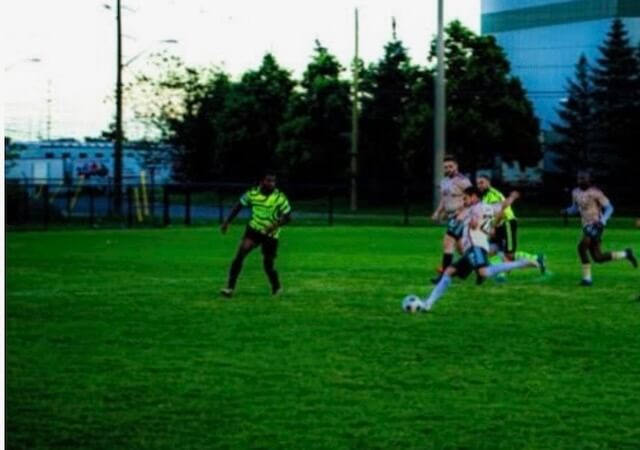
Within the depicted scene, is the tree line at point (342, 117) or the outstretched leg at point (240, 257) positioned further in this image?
the tree line at point (342, 117)

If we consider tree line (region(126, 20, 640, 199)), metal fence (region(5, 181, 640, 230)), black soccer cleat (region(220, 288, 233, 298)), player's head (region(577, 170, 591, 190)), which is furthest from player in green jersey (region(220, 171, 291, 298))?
tree line (region(126, 20, 640, 199))

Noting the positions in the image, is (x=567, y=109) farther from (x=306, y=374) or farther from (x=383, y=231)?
(x=306, y=374)

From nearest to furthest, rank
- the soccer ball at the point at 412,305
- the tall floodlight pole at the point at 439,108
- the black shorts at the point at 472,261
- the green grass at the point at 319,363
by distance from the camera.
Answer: the green grass at the point at 319,363, the soccer ball at the point at 412,305, the black shorts at the point at 472,261, the tall floodlight pole at the point at 439,108

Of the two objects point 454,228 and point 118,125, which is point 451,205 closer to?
point 454,228

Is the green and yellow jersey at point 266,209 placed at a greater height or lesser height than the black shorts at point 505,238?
greater

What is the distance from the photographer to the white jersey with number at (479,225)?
1992 centimetres

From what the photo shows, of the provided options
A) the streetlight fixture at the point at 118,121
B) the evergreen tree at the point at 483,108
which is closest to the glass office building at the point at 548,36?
the evergreen tree at the point at 483,108

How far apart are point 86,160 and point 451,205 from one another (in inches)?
2991

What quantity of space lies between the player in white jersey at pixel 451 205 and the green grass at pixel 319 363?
0.99 metres

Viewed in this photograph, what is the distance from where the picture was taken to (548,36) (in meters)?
109

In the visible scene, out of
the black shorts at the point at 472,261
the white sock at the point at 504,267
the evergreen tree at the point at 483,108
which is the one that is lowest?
the white sock at the point at 504,267

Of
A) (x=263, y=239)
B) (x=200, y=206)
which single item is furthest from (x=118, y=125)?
(x=263, y=239)

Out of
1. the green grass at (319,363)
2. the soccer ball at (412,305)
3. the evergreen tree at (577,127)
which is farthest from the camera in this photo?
the evergreen tree at (577,127)

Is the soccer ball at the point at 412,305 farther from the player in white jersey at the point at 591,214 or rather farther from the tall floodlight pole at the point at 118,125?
the tall floodlight pole at the point at 118,125
